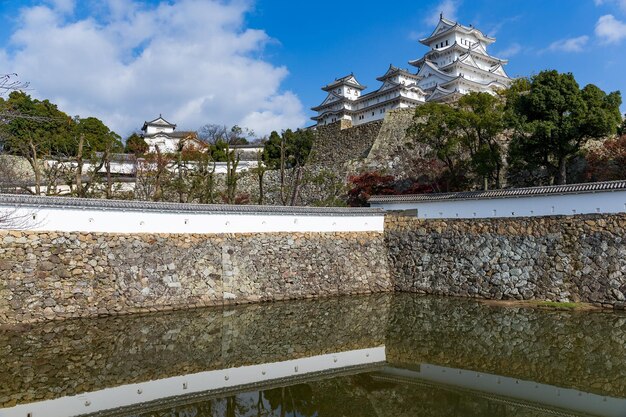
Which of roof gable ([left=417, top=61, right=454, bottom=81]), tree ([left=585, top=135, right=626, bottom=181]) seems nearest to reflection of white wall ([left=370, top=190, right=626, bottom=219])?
tree ([left=585, top=135, right=626, bottom=181])

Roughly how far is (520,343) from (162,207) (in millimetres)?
8923

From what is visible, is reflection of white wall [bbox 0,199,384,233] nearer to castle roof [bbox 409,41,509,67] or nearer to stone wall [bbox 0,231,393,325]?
stone wall [bbox 0,231,393,325]

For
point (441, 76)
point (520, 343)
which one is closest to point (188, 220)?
point (520, 343)

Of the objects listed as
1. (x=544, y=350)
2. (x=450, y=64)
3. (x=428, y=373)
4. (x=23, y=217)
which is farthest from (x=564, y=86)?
(x=450, y=64)

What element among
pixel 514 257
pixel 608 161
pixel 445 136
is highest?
pixel 445 136

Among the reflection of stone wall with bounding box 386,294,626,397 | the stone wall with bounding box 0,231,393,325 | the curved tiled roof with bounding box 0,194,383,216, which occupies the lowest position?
the reflection of stone wall with bounding box 386,294,626,397

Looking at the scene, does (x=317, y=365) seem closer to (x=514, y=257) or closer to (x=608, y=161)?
(x=514, y=257)

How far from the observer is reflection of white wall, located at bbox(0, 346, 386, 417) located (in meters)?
5.62

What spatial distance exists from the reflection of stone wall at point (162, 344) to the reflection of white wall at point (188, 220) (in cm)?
233

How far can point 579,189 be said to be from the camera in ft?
40.1

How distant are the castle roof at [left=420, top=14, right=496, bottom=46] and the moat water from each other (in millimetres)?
28346

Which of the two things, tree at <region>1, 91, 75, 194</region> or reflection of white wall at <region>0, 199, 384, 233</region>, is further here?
tree at <region>1, 91, 75, 194</region>

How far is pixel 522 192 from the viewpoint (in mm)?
13320

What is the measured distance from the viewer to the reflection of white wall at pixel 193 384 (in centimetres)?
562
